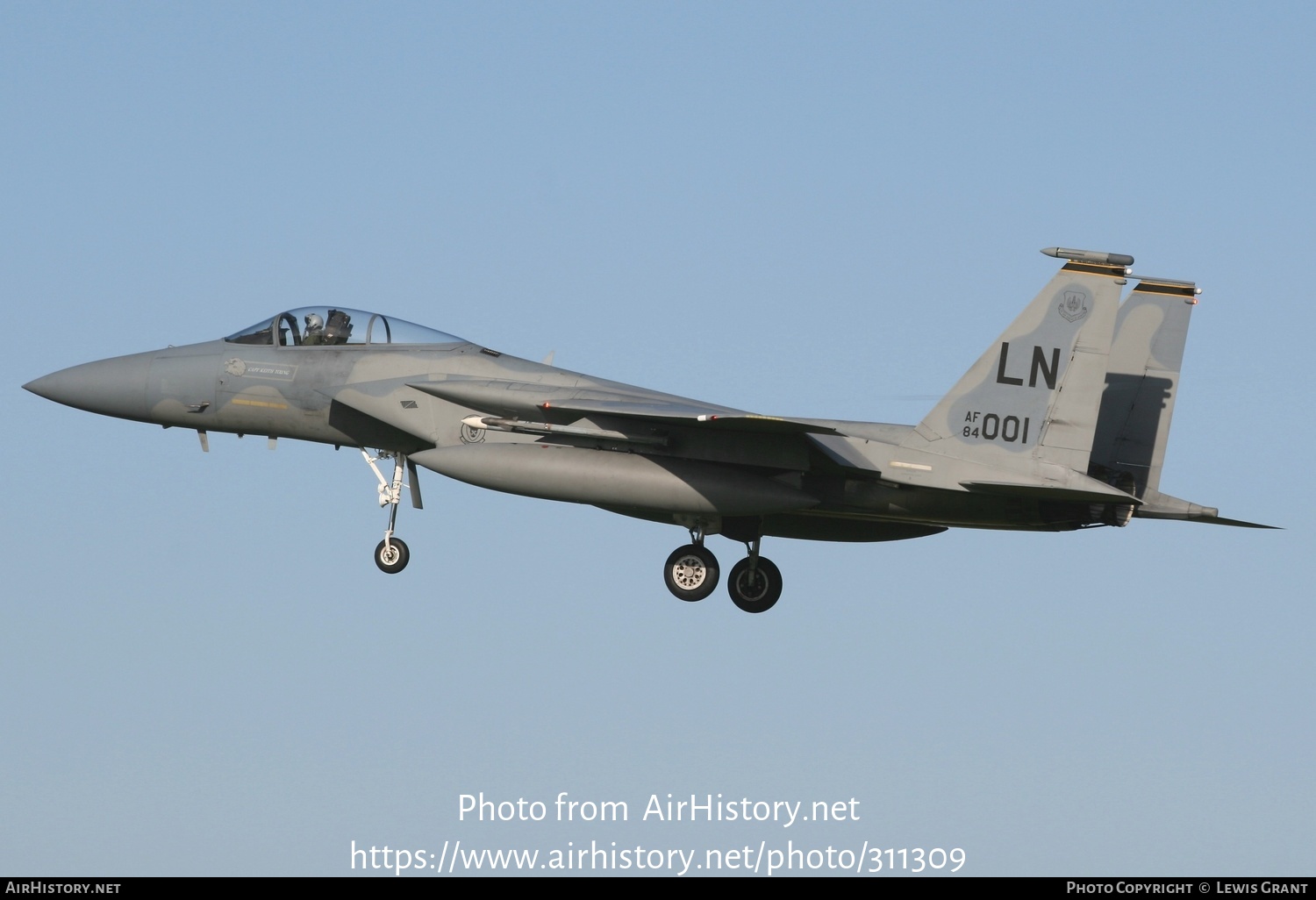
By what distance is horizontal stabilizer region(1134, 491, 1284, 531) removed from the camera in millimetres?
18906

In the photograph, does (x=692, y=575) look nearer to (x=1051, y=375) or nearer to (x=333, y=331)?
(x=1051, y=375)

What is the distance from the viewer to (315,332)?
20672mm

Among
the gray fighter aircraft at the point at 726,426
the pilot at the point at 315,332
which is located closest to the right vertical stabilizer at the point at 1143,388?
the gray fighter aircraft at the point at 726,426

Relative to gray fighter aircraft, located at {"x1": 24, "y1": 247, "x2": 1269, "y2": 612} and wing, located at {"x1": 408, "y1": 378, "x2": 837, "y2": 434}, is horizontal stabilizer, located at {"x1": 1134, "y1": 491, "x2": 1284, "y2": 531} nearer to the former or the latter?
gray fighter aircraft, located at {"x1": 24, "y1": 247, "x2": 1269, "y2": 612}

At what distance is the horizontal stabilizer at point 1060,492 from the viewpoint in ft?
57.5

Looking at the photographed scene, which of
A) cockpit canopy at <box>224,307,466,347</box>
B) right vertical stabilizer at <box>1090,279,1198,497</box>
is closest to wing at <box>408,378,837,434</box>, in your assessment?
cockpit canopy at <box>224,307,466,347</box>

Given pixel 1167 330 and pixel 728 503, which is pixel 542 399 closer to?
pixel 728 503

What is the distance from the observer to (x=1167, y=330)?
19641 mm

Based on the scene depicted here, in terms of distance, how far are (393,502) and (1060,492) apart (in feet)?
26.6

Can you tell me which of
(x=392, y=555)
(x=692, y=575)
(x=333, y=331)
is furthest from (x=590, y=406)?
(x=333, y=331)

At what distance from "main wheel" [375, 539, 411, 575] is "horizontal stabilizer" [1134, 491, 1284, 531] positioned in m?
8.82

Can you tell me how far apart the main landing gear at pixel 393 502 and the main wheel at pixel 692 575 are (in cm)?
331

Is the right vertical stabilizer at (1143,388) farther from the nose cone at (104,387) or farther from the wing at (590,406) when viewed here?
the nose cone at (104,387)

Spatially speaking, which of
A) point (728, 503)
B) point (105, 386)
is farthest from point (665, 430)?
point (105, 386)
